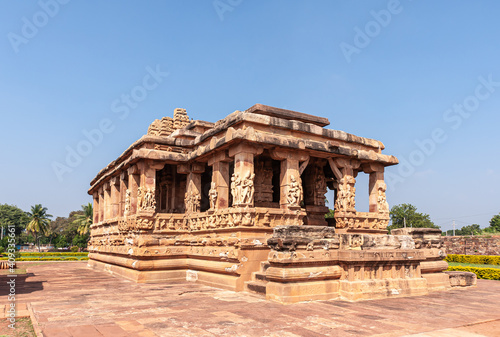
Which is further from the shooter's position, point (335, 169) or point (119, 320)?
point (335, 169)

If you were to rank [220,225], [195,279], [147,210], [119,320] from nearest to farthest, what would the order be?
[119,320], [220,225], [195,279], [147,210]

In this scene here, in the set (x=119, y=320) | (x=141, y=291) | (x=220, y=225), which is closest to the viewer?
(x=119, y=320)

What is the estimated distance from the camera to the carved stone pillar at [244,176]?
10633 mm

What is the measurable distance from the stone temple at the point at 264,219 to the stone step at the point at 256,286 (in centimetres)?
5

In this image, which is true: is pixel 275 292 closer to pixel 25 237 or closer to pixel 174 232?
pixel 174 232

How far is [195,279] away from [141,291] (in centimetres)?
269

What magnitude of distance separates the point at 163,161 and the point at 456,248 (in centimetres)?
2470

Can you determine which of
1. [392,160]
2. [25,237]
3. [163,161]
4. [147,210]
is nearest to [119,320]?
[147,210]

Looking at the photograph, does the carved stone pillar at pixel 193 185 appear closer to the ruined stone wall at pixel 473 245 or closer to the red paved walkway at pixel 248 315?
the red paved walkway at pixel 248 315

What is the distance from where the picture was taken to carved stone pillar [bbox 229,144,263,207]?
34.9 feet

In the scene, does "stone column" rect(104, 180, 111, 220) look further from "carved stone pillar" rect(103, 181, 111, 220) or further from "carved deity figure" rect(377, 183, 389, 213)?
"carved deity figure" rect(377, 183, 389, 213)

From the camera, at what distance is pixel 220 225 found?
11.3 metres

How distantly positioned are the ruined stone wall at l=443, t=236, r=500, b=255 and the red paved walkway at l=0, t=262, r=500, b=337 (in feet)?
70.5

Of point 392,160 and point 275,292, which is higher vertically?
point 392,160
